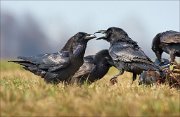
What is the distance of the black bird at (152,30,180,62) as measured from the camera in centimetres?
1213

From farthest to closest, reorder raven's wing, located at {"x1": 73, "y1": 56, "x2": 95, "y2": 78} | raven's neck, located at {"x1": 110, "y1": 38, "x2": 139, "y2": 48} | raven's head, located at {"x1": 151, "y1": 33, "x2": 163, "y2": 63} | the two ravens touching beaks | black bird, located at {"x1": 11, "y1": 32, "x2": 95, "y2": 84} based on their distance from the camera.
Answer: raven's head, located at {"x1": 151, "y1": 33, "x2": 163, "y2": 63}, raven's wing, located at {"x1": 73, "y1": 56, "x2": 95, "y2": 78}, raven's neck, located at {"x1": 110, "y1": 38, "x2": 139, "y2": 48}, the two ravens touching beaks, black bird, located at {"x1": 11, "y1": 32, "x2": 95, "y2": 84}

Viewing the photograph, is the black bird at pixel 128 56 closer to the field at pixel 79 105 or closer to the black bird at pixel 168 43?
the black bird at pixel 168 43

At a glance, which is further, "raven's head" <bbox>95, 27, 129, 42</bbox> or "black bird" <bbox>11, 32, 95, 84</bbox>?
"raven's head" <bbox>95, 27, 129, 42</bbox>

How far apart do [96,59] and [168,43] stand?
1946mm

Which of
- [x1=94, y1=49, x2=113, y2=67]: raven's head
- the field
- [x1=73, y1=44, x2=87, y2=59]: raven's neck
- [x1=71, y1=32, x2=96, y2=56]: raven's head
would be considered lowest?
[x1=94, y1=49, x2=113, y2=67]: raven's head

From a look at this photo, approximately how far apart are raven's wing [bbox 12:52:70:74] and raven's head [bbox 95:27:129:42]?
1701 mm

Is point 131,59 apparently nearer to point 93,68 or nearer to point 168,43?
point 168,43

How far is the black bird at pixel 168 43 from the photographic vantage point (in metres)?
12.1

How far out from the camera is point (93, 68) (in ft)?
42.2

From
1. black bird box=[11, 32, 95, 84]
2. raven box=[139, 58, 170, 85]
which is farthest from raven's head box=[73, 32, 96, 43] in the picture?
raven box=[139, 58, 170, 85]

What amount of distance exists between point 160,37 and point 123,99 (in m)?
5.46

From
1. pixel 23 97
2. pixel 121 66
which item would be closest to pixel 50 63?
pixel 121 66

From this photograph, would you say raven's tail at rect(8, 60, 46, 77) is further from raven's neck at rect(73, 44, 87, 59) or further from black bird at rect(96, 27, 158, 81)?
black bird at rect(96, 27, 158, 81)

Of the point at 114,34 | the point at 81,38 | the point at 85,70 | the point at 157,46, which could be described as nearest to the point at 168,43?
the point at 157,46
